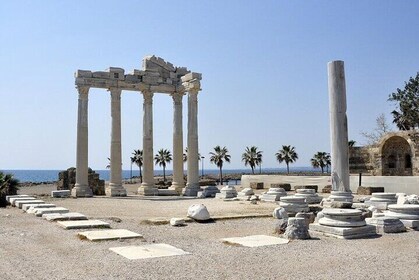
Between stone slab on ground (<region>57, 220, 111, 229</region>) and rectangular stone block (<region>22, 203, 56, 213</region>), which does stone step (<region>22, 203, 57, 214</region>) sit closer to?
rectangular stone block (<region>22, 203, 56, 213</region>)

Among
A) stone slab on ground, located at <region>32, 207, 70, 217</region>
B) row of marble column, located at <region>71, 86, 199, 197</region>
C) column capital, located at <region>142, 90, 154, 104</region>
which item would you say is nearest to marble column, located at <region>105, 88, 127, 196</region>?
row of marble column, located at <region>71, 86, 199, 197</region>

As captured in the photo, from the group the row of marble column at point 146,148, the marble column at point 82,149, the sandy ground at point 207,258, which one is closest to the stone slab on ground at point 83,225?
the sandy ground at point 207,258

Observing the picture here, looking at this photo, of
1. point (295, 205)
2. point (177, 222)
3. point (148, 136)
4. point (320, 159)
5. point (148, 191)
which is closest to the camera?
point (177, 222)

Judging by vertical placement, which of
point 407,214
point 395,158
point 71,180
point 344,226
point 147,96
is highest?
point 147,96

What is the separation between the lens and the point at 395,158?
42.5 metres

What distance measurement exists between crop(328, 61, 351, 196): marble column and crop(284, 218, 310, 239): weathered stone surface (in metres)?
8.09

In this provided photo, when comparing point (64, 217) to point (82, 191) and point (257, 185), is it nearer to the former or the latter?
point (82, 191)

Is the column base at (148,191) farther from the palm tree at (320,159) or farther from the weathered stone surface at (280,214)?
the palm tree at (320,159)

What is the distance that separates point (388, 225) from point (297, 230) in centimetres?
321

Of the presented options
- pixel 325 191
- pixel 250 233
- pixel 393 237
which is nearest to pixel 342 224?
pixel 393 237

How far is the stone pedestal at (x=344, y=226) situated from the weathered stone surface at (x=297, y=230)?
766mm

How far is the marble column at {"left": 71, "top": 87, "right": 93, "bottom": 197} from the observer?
100.0ft

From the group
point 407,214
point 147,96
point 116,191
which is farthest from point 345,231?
point 147,96

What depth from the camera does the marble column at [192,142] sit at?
107 ft
